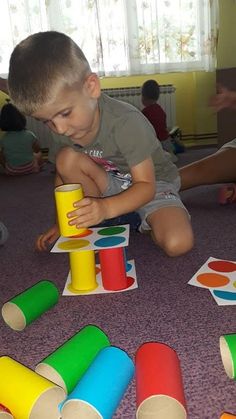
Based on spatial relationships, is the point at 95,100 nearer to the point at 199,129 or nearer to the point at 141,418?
the point at 141,418

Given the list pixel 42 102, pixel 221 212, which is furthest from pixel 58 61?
pixel 221 212

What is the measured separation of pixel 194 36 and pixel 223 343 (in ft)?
8.69

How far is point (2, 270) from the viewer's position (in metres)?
1.12

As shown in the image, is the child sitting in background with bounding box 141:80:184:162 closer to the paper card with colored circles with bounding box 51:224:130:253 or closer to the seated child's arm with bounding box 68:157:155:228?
the seated child's arm with bounding box 68:157:155:228

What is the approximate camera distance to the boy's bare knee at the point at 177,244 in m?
1.08

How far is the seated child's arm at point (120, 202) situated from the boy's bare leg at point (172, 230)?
12cm

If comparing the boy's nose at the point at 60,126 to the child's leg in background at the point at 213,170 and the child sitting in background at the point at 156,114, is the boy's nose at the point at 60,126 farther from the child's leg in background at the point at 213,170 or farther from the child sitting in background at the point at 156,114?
the child sitting in background at the point at 156,114

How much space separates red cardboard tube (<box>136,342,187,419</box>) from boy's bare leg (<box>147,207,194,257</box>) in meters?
0.48

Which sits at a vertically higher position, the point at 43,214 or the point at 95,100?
the point at 95,100

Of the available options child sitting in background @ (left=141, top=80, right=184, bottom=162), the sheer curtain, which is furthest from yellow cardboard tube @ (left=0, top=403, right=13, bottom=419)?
the sheer curtain

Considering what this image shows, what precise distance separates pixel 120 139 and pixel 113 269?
1.06ft

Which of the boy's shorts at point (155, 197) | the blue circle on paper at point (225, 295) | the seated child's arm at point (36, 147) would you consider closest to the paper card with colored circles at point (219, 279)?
the blue circle on paper at point (225, 295)

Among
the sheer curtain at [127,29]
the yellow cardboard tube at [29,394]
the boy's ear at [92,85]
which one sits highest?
the sheer curtain at [127,29]

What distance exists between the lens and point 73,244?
916 mm
